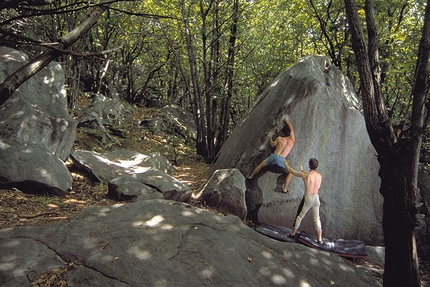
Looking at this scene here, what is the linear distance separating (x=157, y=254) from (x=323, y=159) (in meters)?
→ 5.37

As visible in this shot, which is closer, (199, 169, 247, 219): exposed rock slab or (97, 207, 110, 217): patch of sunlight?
(97, 207, 110, 217): patch of sunlight

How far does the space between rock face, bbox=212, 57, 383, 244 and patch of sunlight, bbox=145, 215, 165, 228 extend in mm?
3278

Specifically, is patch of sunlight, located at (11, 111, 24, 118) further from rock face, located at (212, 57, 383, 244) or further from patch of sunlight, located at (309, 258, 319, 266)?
patch of sunlight, located at (309, 258, 319, 266)

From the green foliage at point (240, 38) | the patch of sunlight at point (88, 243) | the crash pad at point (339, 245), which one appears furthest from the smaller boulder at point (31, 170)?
the green foliage at point (240, 38)

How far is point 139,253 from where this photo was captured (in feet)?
11.6

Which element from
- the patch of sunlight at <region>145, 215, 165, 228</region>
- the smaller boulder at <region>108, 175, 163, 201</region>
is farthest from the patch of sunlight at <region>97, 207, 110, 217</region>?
the smaller boulder at <region>108, 175, 163, 201</region>

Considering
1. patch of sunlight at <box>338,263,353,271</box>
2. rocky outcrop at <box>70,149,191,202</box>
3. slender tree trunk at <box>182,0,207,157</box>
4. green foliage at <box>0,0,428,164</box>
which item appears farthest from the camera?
slender tree trunk at <box>182,0,207,157</box>

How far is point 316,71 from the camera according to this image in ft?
27.5

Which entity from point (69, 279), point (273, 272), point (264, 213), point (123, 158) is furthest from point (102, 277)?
point (123, 158)

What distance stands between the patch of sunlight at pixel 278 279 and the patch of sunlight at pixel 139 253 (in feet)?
5.31

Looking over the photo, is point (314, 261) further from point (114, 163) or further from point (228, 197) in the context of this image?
point (114, 163)

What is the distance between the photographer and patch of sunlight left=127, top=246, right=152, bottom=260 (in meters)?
3.49

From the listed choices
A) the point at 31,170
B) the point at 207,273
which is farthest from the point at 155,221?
the point at 31,170

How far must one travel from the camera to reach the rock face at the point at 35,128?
5516 millimetres
